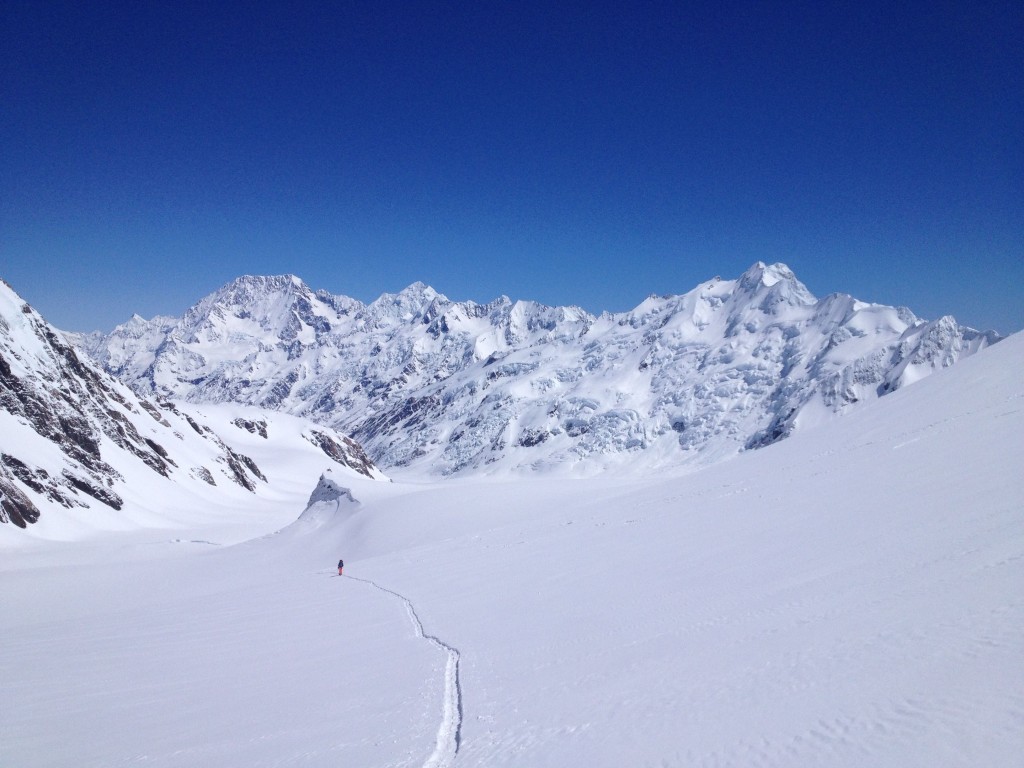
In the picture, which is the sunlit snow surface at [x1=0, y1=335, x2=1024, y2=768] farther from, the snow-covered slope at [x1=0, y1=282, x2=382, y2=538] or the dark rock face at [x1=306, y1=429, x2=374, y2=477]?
the dark rock face at [x1=306, y1=429, x2=374, y2=477]

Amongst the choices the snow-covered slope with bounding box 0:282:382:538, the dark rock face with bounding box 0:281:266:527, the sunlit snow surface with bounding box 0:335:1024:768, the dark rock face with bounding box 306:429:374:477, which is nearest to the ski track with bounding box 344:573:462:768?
the sunlit snow surface with bounding box 0:335:1024:768

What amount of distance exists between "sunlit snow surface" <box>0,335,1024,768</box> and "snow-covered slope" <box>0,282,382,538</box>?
40.6 meters

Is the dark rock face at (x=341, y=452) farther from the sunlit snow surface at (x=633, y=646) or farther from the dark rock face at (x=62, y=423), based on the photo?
the sunlit snow surface at (x=633, y=646)

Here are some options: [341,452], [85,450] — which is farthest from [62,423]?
[341,452]

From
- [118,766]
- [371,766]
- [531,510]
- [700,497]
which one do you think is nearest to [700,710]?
[371,766]

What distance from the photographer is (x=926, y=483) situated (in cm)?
1994

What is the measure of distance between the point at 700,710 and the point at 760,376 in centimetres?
19057

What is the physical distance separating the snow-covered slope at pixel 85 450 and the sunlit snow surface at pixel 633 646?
40.6m

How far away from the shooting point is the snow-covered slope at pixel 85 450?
64.6 m

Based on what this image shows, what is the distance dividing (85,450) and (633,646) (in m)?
85.5

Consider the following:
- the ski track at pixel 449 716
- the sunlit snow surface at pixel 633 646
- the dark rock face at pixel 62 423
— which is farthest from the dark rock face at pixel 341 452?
the ski track at pixel 449 716

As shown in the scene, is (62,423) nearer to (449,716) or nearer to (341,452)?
(449,716)

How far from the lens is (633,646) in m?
12.4

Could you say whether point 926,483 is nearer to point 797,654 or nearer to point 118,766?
point 797,654
